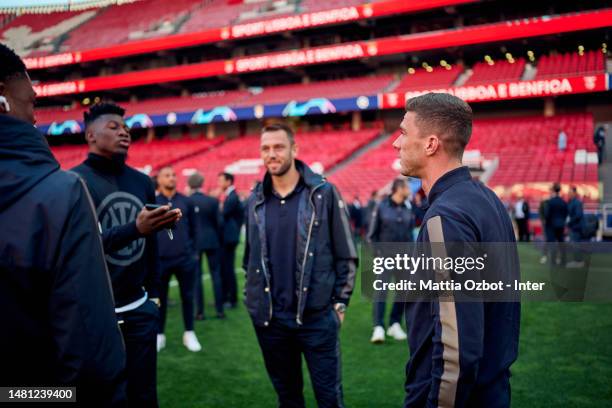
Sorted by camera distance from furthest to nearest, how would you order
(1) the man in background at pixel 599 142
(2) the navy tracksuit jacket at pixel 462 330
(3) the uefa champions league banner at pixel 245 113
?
(3) the uefa champions league banner at pixel 245 113 → (1) the man in background at pixel 599 142 → (2) the navy tracksuit jacket at pixel 462 330

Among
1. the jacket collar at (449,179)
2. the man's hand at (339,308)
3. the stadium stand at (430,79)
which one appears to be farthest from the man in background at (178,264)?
the stadium stand at (430,79)

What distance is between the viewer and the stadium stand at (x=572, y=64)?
2369 cm

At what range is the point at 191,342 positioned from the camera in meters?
5.82

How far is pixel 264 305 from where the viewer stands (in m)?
3.17

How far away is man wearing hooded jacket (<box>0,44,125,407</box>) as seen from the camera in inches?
54.9

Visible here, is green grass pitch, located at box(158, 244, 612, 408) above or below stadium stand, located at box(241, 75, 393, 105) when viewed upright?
below

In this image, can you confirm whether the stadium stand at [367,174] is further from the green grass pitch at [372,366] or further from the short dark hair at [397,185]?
the green grass pitch at [372,366]

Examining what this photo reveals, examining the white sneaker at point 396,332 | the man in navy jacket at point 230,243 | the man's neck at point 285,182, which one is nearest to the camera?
the man's neck at point 285,182

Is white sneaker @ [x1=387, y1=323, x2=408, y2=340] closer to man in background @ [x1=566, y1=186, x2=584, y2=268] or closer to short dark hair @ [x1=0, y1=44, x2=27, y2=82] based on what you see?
short dark hair @ [x1=0, y1=44, x2=27, y2=82]

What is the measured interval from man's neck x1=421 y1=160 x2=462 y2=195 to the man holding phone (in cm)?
192

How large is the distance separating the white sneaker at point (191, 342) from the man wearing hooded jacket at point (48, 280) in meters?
4.47

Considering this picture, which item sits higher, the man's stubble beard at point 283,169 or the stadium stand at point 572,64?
the stadium stand at point 572,64

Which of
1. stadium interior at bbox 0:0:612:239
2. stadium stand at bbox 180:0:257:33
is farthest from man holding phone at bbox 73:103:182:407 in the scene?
stadium stand at bbox 180:0:257:33

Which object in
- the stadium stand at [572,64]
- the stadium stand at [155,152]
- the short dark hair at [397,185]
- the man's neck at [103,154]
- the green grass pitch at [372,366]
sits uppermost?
the stadium stand at [572,64]
